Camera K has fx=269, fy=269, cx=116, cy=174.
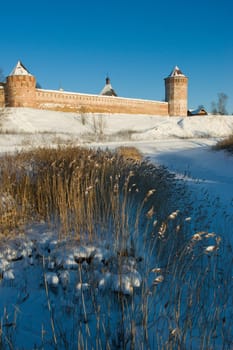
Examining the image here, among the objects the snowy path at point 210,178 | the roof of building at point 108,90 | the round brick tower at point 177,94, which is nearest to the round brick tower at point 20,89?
the roof of building at point 108,90

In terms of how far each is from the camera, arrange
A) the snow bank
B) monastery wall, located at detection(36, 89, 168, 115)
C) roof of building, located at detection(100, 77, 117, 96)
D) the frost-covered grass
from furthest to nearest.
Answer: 1. roof of building, located at detection(100, 77, 117, 96)
2. monastery wall, located at detection(36, 89, 168, 115)
3. the snow bank
4. the frost-covered grass

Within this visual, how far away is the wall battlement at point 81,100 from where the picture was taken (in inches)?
1164

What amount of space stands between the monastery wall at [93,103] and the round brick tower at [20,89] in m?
0.85

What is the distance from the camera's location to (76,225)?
2457 mm

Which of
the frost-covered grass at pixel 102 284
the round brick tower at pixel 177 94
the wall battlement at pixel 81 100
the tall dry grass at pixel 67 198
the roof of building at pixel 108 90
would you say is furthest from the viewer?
the roof of building at pixel 108 90

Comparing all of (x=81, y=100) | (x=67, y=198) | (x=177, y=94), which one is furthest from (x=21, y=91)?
(x=67, y=198)

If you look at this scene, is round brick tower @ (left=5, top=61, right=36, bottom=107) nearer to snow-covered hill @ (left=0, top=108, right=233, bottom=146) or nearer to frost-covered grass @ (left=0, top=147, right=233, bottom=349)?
snow-covered hill @ (left=0, top=108, right=233, bottom=146)

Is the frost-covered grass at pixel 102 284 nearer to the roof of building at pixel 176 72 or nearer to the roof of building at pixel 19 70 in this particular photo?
the roof of building at pixel 19 70

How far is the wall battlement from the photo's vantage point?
29578 millimetres

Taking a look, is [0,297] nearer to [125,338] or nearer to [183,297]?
[125,338]

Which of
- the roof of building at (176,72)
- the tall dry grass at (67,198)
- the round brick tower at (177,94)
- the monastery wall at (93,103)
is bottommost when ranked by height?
the tall dry grass at (67,198)

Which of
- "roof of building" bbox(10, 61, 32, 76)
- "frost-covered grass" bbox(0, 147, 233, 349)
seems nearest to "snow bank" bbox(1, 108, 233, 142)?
"roof of building" bbox(10, 61, 32, 76)

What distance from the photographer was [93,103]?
3372 centimetres

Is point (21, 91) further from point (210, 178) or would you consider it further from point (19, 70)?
point (210, 178)
